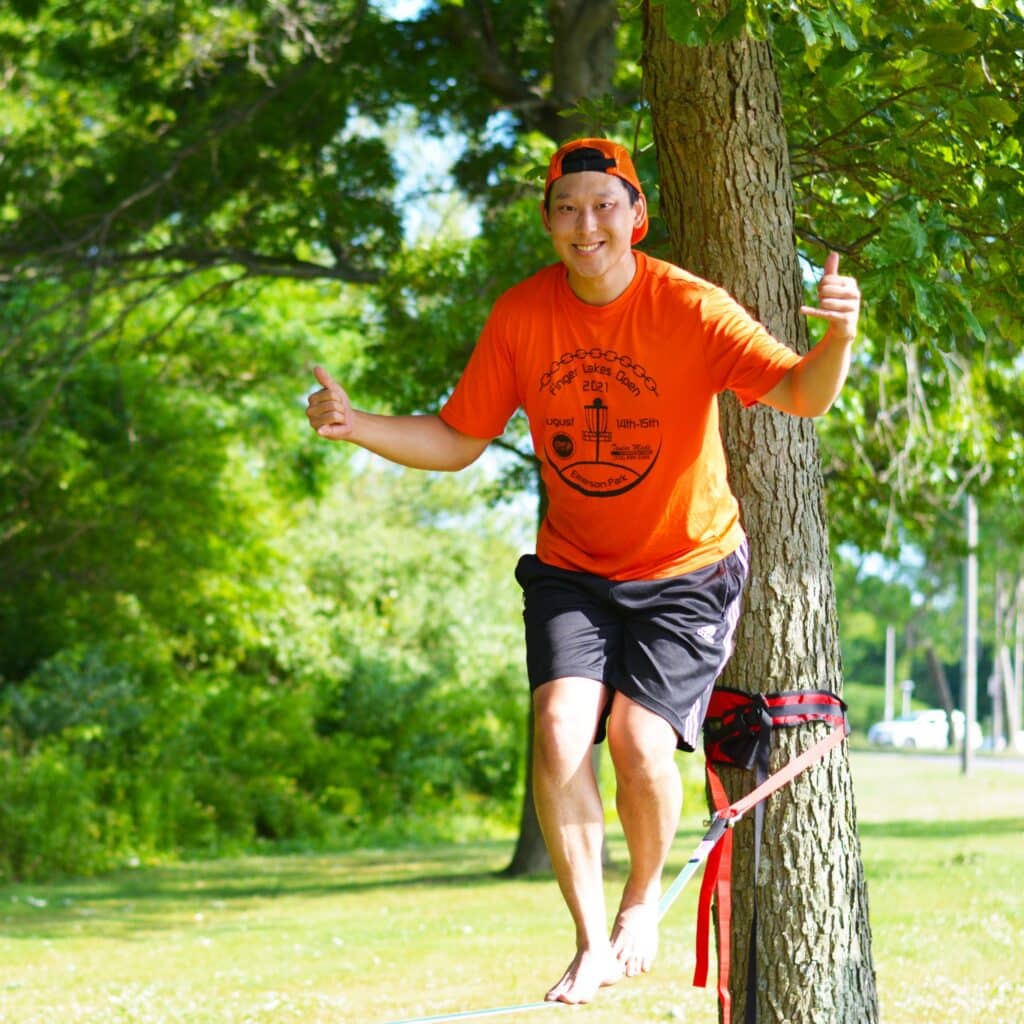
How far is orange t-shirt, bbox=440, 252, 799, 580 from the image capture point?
3939 millimetres

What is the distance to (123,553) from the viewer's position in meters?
17.7

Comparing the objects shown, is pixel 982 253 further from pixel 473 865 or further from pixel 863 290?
pixel 473 865

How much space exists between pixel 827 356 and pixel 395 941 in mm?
7318

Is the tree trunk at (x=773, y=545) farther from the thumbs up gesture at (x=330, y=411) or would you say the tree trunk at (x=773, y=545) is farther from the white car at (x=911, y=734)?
the white car at (x=911, y=734)

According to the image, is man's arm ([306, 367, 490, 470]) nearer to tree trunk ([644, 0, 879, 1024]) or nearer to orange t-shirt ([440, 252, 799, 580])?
orange t-shirt ([440, 252, 799, 580])

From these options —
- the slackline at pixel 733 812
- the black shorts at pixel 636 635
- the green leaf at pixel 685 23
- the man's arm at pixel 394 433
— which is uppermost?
the green leaf at pixel 685 23

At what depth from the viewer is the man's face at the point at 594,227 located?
12.8 feet

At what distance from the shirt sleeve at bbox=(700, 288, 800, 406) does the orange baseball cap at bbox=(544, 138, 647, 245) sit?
1.27ft

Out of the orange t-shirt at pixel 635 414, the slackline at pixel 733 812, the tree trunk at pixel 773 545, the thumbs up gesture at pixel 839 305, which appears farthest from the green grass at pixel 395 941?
the thumbs up gesture at pixel 839 305

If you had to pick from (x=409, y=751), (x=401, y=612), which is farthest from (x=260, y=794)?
(x=401, y=612)

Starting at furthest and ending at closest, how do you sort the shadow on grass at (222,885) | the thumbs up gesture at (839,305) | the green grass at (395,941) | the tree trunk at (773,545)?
the shadow on grass at (222,885) < the green grass at (395,941) < the tree trunk at (773,545) < the thumbs up gesture at (839,305)

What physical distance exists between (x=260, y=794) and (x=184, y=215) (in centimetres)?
804

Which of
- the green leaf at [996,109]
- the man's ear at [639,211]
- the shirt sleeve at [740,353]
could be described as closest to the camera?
the shirt sleeve at [740,353]

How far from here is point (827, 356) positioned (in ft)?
11.8
